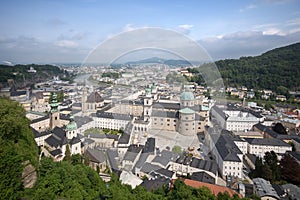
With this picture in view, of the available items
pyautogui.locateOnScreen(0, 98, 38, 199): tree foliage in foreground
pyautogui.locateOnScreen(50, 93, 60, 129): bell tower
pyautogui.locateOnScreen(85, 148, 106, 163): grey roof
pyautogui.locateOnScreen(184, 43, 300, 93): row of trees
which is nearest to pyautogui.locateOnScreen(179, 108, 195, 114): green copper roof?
pyautogui.locateOnScreen(85, 148, 106, 163): grey roof

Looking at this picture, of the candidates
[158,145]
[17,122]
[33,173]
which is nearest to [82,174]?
[33,173]

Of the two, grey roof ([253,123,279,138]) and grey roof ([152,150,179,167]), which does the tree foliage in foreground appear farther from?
grey roof ([253,123,279,138])

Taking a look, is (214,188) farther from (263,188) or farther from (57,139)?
(57,139)

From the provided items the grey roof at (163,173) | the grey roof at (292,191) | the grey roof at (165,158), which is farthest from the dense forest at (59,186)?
the grey roof at (292,191)

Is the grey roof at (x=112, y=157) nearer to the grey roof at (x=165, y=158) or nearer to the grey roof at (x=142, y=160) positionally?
the grey roof at (x=142, y=160)

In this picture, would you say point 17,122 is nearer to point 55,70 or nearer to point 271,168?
point 271,168

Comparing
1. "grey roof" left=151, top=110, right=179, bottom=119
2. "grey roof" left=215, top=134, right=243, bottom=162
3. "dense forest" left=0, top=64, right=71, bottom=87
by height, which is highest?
"dense forest" left=0, top=64, right=71, bottom=87
